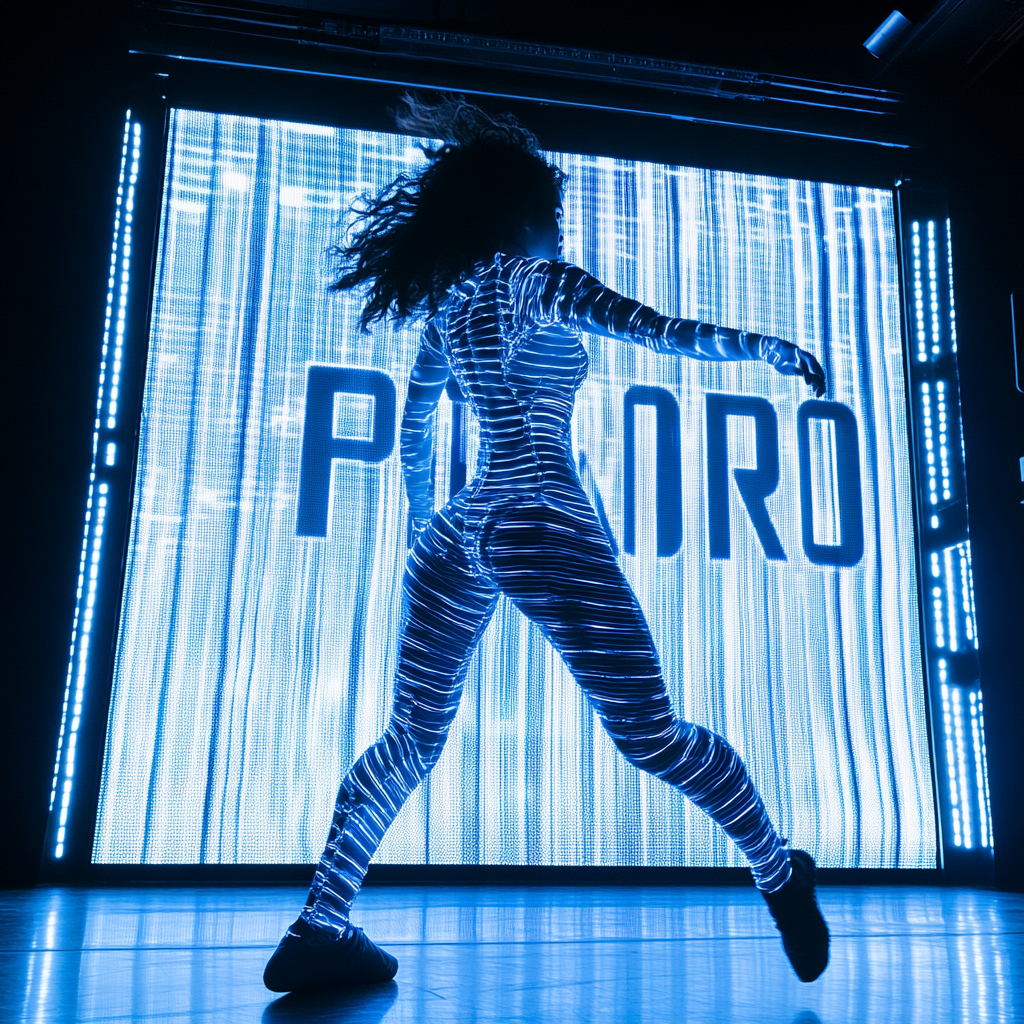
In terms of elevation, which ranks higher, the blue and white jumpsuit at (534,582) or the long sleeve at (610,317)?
the long sleeve at (610,317)

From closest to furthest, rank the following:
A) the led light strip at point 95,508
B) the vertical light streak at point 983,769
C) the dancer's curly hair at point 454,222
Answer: the dancer's curly hair at point 454,222
the led light strip at point 95,508
the vertical light streak at point 983,769

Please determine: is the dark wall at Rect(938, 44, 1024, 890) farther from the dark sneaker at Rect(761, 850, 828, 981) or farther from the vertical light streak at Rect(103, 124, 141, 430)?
the vertical light streak at Rect(103, 124, 141, 430)

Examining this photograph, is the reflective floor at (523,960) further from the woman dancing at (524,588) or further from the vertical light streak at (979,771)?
the vertical light streak at (979,771)

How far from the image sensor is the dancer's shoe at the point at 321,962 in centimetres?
138

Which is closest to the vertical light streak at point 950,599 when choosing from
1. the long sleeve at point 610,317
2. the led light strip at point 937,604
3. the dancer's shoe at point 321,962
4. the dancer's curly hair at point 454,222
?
the led light strip at point 937,604

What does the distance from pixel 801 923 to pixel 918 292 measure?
2894 mm

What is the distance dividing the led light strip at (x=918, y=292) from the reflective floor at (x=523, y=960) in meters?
1.93

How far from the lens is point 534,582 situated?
1.46 meters

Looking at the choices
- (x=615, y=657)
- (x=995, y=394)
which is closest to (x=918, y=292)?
(x=995, y=394)

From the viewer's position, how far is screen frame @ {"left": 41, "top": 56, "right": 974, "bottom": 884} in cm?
293

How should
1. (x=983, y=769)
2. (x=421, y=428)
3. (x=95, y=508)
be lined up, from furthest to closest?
(x=983, y=769)
(x=95, y=508)
(x=421, y=428)

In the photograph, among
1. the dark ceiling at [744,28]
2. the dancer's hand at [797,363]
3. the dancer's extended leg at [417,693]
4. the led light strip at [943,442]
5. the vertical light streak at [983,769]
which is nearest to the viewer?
the dancer's hand at [797,363]

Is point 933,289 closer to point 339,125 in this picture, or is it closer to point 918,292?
point 918,292

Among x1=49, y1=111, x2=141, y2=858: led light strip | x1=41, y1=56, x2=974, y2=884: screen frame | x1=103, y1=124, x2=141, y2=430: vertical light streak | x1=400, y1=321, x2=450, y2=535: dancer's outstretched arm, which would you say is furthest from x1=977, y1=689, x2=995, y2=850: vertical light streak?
x1=103, y1=124, x2=141, y2=430: vertical light streak
